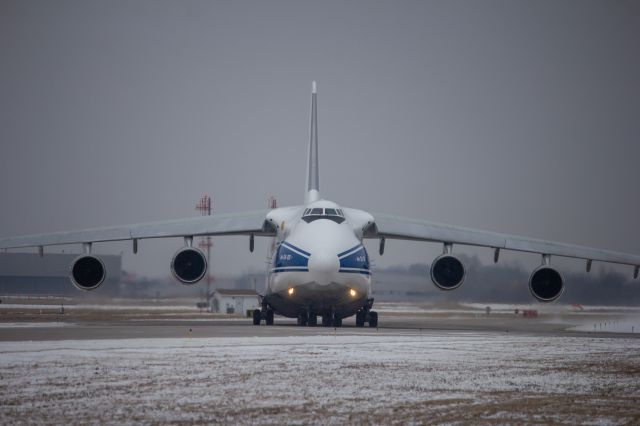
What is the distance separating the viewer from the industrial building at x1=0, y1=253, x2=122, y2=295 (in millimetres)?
48844

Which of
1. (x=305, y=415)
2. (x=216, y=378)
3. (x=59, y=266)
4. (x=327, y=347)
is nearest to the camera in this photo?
(x=305, y=415)

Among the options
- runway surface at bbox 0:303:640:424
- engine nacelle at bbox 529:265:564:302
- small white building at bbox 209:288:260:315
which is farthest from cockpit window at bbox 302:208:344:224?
small white building at bbox 209:288:260:315

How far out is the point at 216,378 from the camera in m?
10.9

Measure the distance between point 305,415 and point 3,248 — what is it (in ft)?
71.9

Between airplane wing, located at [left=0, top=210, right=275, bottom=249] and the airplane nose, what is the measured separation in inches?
170

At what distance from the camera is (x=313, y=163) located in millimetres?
33375

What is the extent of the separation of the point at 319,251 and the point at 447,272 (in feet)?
15.1

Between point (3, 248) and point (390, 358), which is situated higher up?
point (3, 248)

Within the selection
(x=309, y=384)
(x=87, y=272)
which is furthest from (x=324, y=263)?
(x=309, y=384)

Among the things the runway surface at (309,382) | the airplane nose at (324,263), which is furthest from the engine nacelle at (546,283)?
the runway surface at (309,382)

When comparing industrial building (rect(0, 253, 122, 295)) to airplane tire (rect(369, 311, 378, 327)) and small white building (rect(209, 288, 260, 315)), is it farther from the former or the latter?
airplane tire (rect(369, 311, 378, 327))

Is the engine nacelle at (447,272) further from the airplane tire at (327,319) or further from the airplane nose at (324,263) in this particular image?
the airplane nose at (324,263)

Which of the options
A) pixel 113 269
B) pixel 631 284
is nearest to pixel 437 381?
pixel 631 284

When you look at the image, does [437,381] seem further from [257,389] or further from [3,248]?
[3,248]
